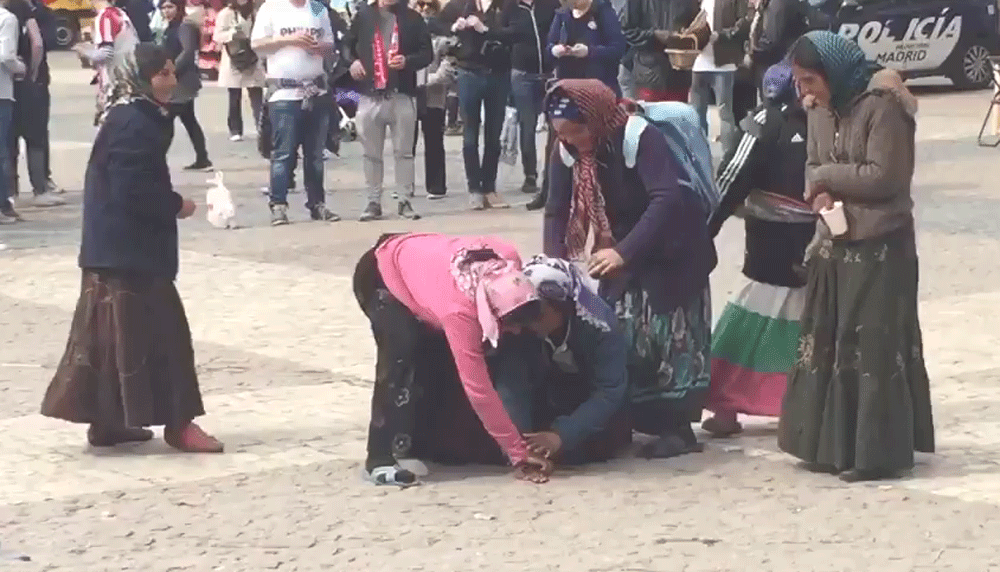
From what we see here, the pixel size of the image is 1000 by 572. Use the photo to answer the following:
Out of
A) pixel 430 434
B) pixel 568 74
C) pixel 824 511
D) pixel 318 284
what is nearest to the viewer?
pixel 824 511

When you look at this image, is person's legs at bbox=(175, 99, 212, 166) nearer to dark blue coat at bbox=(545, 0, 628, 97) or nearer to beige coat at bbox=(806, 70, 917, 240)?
dark blue coat at bbox=(545, 0, 628, 97)

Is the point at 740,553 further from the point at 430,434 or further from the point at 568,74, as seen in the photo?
the point at 568,74

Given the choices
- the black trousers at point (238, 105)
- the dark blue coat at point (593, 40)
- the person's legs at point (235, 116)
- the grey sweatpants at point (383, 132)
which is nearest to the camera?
the grey sweatpants at point (383, 132)

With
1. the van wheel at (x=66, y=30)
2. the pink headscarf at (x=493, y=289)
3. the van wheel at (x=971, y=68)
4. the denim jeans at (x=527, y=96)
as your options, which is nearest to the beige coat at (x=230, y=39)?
the denim jeans at (x=527, y=96)

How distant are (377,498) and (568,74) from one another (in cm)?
825

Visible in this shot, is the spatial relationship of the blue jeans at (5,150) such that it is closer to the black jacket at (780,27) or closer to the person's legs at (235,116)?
the black jacket at (780,27)

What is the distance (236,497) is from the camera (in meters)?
7.13

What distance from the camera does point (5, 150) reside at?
1507cm


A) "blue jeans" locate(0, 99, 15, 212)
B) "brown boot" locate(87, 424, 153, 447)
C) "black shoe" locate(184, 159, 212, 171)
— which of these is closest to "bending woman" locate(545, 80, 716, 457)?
"brown boot" locate(87, 424, 153, 447)

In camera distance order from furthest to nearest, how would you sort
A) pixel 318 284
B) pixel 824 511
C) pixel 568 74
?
pixel 568 74 → pixel 318 284 → pixel 824 511

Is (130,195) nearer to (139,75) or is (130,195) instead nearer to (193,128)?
(139,75)

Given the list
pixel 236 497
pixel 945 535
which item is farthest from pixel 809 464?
pixel 236 497

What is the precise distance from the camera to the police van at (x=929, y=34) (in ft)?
81.6

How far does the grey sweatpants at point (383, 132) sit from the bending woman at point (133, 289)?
22.8 feet
